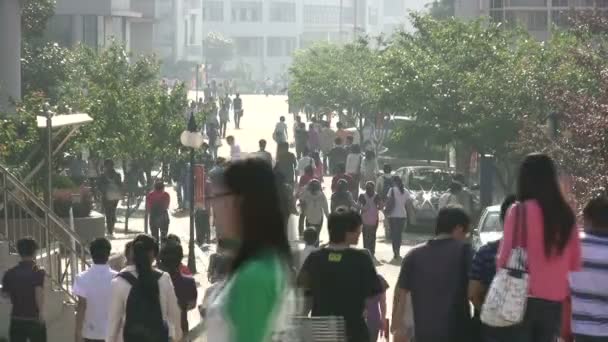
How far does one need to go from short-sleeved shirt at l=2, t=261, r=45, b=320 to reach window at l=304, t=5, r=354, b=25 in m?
173

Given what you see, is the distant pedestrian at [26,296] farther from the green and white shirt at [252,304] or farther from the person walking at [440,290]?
the green and white shirt at [252,304]

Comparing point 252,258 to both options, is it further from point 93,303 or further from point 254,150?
point 254,150

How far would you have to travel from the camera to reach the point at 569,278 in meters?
9.42

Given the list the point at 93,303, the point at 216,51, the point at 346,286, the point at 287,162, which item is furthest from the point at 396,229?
the point at 216,51

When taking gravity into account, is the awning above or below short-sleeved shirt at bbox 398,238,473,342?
above

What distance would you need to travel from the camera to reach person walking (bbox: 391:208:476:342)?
9.95m

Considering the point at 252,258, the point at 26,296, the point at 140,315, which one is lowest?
the point at 26,296

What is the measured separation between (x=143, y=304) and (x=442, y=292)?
1.94 meters

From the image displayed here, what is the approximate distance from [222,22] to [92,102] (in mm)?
151728

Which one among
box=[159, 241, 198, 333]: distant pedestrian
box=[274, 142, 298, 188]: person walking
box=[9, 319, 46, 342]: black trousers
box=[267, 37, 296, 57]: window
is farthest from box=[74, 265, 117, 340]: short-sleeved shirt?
box=[267, 37, 296, 57]: window

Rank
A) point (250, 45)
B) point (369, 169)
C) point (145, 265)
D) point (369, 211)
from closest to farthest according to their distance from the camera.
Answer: point (145, 265) < point (369, 211) < point (369, 169) < point (250, 45)

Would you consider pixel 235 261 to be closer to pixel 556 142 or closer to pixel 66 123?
pixel 66 123

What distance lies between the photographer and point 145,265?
10.8 metres

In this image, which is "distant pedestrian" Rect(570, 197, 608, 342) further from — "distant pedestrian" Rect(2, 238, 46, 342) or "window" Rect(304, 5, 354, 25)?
"window" Rect(304, 5, 354, 25)
